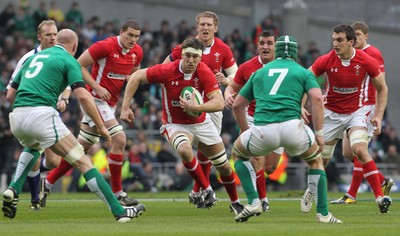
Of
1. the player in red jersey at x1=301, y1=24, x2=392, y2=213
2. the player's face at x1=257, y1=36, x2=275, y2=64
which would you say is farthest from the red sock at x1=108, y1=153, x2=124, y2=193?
the player in red jersey at x1=301, y1=24, x2=392, y2=213

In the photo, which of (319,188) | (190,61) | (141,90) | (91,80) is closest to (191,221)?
(319,188)

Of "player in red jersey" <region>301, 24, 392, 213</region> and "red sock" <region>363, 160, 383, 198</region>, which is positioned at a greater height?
"player in red jersey" <region>301, 24, 392, 213</region>

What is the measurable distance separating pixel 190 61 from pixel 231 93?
925 millimetres

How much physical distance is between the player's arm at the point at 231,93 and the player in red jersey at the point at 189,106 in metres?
0.10

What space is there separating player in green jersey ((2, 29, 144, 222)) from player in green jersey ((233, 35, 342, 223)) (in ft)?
5.44

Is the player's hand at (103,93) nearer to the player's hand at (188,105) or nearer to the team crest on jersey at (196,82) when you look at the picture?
the team crest on jersey at (196,82)

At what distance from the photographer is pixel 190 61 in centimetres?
1527

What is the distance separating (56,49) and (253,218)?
11.2 feet

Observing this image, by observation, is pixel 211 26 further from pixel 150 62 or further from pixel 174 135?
pixel 150 62

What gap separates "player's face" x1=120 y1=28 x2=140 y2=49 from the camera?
670 inches

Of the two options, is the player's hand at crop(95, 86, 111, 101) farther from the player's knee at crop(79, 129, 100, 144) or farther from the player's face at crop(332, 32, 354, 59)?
the player's face at crop(332, 32, 354, 59)

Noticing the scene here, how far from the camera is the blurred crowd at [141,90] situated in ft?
88.6

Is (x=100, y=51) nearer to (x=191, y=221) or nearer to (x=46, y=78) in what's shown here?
(x=46, y=78)

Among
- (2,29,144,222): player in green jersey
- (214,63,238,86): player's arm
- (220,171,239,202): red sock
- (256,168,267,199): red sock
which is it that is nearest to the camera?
(2,29,144,222): player in green jersey
